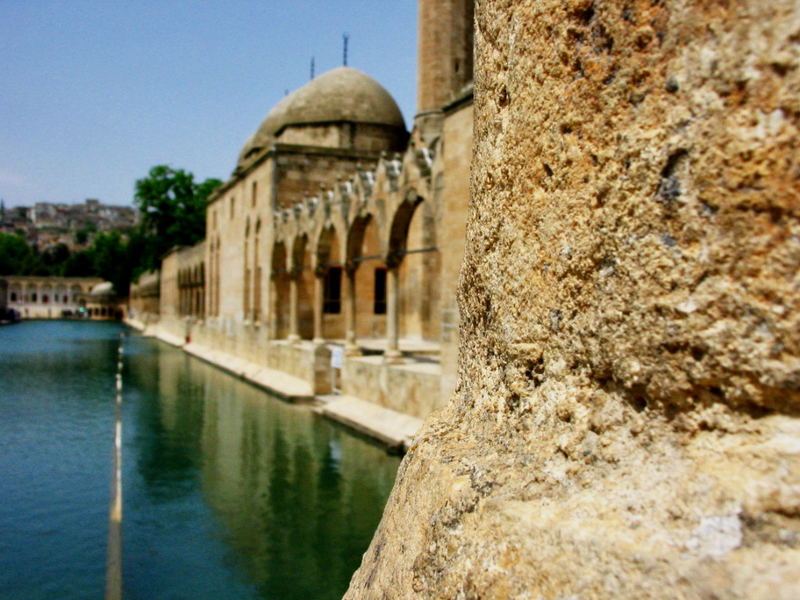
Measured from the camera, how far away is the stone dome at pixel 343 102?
75.9ft

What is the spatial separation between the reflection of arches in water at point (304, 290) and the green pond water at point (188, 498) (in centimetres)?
468

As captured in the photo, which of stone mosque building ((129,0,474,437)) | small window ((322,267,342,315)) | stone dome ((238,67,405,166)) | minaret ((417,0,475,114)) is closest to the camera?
stone mosque building ((129,0,474,437))

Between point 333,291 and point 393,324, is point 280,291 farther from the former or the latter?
point 393,324

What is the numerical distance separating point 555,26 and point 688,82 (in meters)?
0.36

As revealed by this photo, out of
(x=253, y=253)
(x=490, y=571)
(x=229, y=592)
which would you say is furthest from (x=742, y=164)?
(x=253, y=253)

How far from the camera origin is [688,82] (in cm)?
106

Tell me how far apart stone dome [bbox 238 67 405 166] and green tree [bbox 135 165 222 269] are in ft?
75.5

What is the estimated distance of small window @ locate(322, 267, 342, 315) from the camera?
20547mm

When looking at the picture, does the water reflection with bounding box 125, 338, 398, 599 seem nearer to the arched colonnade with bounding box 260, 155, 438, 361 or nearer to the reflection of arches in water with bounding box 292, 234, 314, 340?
the arched colonnade with bounding box 260, 155, 438, 361

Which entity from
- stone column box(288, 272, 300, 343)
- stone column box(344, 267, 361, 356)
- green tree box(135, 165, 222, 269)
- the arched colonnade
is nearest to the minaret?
the arched colonnade

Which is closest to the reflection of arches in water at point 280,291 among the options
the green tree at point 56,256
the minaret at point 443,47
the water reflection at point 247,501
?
the water reflection at point 247,501

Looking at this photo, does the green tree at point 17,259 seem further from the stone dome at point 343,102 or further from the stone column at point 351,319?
the stone column at point 351,319

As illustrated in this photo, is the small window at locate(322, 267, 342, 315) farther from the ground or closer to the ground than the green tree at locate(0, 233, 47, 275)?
closer to the ground

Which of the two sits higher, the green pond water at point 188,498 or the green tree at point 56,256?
the green tree at point 56,256
